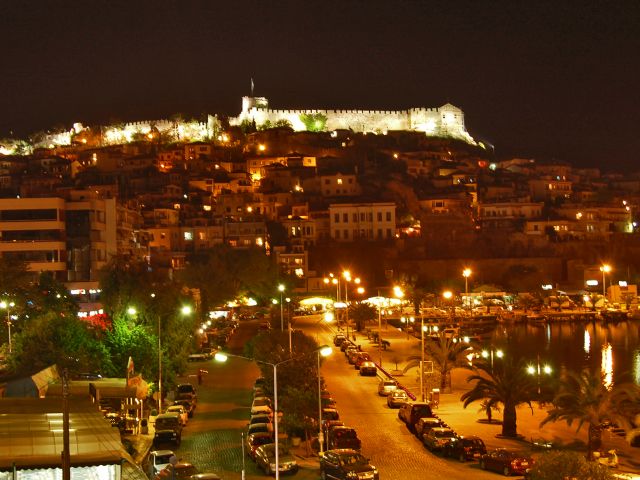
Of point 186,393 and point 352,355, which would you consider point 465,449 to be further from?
point 352,355

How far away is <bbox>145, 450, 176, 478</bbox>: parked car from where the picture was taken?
1984cm

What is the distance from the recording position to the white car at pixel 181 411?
85.6 ft

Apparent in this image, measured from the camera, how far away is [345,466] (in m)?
18.5

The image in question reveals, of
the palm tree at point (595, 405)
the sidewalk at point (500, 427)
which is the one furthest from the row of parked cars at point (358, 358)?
the palm tree at point (595, 405)

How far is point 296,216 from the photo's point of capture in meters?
89.0

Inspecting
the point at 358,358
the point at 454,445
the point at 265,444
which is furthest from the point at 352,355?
the point at 454,445

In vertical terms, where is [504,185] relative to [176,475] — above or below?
above

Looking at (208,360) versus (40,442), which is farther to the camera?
(208,360)

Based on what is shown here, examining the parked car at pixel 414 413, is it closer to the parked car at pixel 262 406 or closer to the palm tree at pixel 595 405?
the palm tree at pixel 595 405

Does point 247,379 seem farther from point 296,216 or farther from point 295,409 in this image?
point 296,216

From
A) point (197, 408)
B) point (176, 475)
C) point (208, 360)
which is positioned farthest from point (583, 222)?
point (176, 475)

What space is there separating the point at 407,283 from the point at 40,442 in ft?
200

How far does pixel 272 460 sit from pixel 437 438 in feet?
13.7

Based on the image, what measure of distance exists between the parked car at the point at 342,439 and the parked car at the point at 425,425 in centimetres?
187
